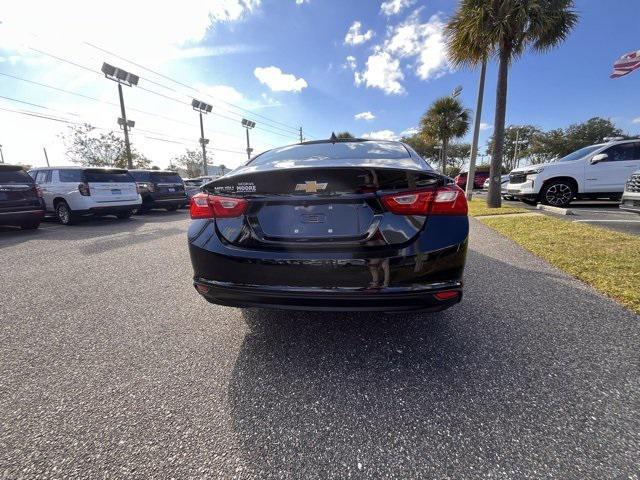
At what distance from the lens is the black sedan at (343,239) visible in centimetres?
162

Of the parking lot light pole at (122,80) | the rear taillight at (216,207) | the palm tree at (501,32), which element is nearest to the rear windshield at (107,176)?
the rear taillight at (216,207)

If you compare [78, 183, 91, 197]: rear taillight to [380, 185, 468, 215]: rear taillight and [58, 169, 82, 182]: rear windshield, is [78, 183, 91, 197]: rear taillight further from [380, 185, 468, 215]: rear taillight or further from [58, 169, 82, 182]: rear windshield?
[380, 185, 468, 215]: rear taillight

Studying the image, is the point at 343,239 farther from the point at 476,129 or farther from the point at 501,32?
the point at 476,129

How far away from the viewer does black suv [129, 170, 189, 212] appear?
10.4 meters

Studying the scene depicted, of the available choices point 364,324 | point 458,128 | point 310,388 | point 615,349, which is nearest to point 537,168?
point 615,349

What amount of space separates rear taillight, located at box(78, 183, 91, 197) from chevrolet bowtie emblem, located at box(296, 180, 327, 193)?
8485mm

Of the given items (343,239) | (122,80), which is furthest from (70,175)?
(122,80)

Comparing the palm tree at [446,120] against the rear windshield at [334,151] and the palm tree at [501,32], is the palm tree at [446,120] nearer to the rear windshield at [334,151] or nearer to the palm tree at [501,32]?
the palm tree at [501,32]

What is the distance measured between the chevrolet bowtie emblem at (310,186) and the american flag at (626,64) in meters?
18.9

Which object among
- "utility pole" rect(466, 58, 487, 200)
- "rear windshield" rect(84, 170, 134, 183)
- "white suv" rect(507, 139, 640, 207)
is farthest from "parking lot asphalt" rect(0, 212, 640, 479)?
"utility pole" rect(466, 58, 487, 200)

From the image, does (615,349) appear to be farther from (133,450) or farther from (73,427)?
(73,427)

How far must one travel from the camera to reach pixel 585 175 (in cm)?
828

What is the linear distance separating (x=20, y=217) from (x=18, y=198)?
422 millimetres

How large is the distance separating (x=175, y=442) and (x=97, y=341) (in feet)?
4.31
